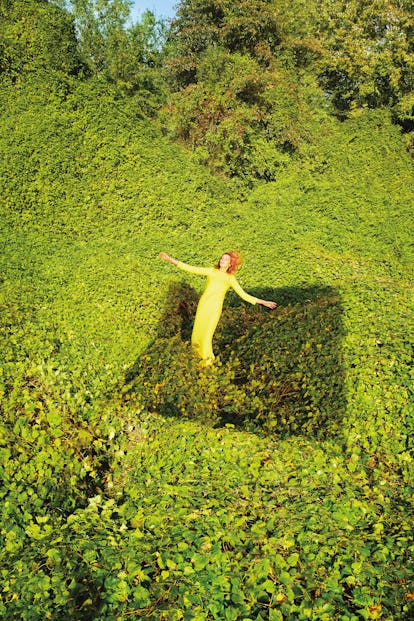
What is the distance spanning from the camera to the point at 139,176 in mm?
14383

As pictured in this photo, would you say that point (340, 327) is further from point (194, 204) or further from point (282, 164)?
point (282, 164)

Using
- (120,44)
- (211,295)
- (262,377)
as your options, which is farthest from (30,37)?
(262,377)

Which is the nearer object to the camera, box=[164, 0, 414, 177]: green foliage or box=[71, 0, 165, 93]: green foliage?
box=[164, 0, 414, 177]: green foliage

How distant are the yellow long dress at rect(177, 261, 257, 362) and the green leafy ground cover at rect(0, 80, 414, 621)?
24 cm

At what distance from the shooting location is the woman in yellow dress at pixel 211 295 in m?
6.35

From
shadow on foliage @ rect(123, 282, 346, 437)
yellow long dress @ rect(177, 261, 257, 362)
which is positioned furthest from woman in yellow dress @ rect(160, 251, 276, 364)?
shadow on foliage @ rect(123, 282, 346, 437)

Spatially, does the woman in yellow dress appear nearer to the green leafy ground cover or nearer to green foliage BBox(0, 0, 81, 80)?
the green leafy ground cover

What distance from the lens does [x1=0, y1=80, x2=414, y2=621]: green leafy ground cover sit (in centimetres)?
346

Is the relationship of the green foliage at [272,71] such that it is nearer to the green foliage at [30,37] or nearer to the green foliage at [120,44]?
the green foliage at [120,44]

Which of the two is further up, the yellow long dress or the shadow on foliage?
the yellow long dress

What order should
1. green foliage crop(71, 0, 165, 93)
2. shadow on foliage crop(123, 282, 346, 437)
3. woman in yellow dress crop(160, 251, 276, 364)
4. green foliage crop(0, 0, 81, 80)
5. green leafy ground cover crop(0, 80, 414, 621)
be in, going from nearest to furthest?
1. green leafy ground cover crop(0, 80, 414, 621)
2. shadow on foliage crop(123, 282, 346, 437)
3. woman in yellow dress crop(160, 251, 276, 364)
4. green foliage crop(0, 0, 81, 80)
5. green foliage crop(71, 0, 165, 93)

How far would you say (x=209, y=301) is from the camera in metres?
6.52

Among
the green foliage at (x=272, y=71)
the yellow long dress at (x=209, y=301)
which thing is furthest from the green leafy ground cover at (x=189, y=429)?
the green foliage at (x=272, y=71)

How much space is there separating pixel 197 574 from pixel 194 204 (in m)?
12.3
